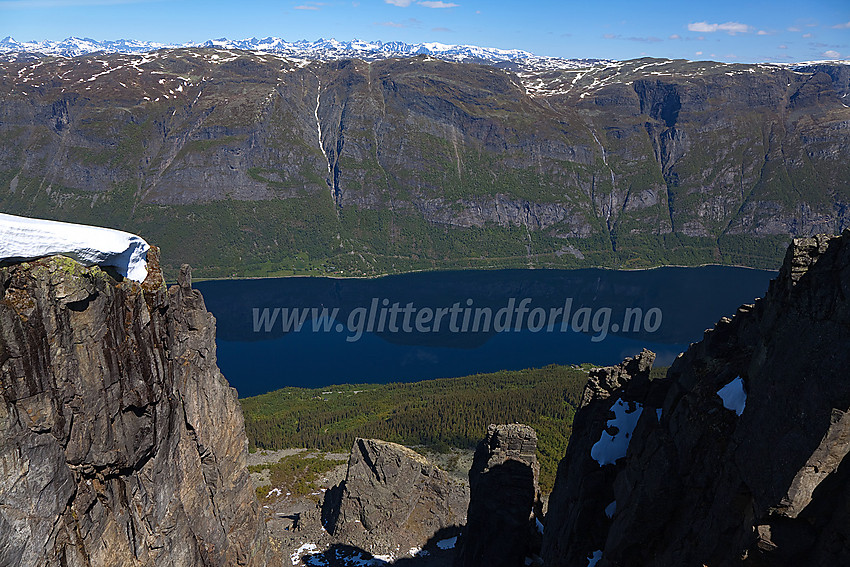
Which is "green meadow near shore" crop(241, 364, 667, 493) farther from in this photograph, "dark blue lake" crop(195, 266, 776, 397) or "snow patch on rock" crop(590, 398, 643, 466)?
"snow patch on rock" crop(590, 398, 643, 466)

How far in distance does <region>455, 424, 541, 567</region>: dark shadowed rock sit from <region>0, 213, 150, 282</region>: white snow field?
2796 cm

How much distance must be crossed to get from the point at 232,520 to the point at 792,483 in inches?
789

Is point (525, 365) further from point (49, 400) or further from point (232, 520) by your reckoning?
point (49, 400)

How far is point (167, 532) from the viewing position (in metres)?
16.6

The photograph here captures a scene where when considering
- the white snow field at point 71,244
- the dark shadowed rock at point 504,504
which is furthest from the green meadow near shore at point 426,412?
the white snow field at point 71,244

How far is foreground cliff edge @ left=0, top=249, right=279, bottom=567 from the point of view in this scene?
11875 millimetres

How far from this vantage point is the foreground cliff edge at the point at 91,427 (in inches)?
468

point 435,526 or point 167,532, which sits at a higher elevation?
point 167,532

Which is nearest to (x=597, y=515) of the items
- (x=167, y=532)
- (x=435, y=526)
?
(x=167, y=532)

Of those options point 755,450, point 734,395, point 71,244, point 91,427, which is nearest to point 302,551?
point 91,427

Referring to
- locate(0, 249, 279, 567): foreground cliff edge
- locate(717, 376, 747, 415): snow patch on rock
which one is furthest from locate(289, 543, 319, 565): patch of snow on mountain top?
locate(717, 376, 747, 415): snow patch on rock

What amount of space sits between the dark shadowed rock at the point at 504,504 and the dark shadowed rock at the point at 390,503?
41.5ft

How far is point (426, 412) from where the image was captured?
10338cm

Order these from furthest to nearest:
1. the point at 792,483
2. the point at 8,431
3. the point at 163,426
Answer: the point at 163,426, the point at 792,483, the point at 8,431
